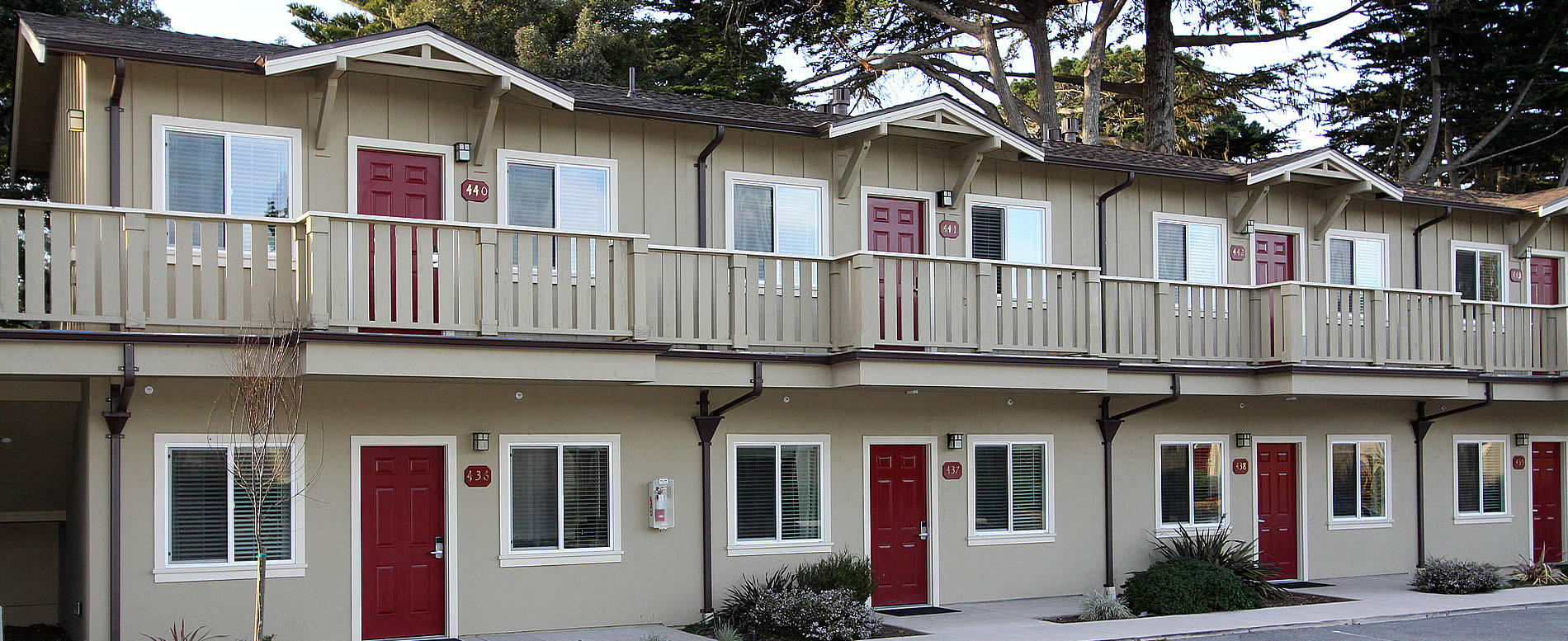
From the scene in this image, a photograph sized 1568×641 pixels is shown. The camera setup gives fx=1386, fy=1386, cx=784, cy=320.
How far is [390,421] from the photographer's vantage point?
1399 centimetres

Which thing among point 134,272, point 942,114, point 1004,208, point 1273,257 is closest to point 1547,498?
point 1273,257

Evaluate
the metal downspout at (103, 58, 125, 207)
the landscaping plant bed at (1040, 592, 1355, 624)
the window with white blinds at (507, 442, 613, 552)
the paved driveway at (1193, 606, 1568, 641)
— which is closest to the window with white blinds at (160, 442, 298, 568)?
the window with white blinds at (507, 442, 613, 552)

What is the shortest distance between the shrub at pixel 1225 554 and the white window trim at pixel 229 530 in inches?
423

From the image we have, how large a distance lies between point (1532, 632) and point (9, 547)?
55.2ft

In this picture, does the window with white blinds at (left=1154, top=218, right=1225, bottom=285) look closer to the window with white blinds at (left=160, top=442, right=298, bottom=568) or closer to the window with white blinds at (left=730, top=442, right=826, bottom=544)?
the window with white blinds at (left=730, top=442, right=826, bottom=544)

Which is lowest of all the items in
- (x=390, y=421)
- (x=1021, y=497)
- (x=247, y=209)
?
(x=1021, y=497)

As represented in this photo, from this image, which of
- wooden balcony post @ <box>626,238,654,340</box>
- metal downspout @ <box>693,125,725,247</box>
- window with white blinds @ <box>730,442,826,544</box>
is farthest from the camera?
window with white blinds @ <box>730,442,826,544</box>

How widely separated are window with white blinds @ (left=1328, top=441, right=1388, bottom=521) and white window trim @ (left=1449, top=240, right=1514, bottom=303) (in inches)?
119

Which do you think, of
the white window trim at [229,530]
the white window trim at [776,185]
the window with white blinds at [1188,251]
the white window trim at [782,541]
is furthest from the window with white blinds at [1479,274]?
the white window trim at [229,530]

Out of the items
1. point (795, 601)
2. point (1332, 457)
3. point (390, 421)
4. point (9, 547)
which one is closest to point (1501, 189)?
point (1332, 457)

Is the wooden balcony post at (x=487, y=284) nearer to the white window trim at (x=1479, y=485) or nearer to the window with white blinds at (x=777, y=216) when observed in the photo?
the window with white blinds at (x=777, y=216)

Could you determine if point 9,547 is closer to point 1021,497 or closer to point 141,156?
point 141,156

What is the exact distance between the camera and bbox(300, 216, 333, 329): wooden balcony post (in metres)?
12.0

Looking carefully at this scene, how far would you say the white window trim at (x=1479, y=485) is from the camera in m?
21.2
